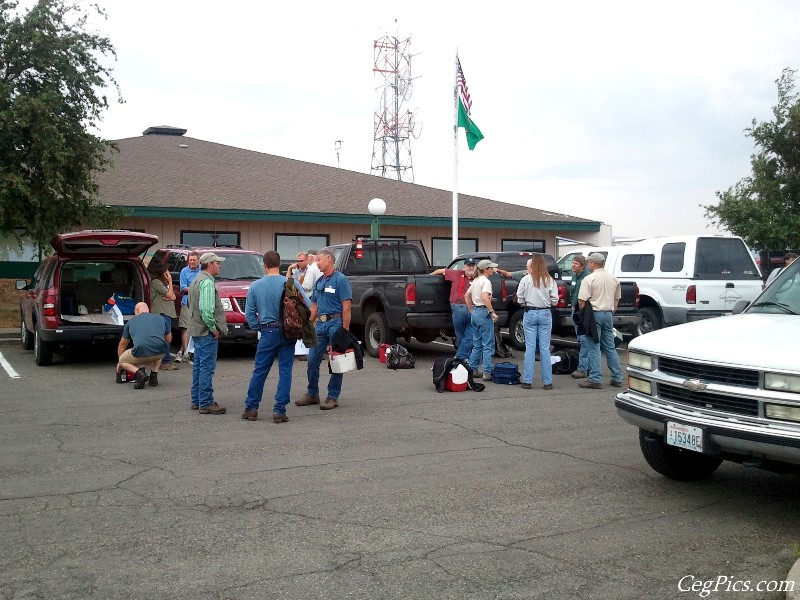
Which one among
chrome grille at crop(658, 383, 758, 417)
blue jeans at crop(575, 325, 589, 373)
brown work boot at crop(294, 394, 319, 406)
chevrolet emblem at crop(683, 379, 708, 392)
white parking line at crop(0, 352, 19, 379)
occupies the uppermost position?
chevrolet emblem at crop(683, 379, 708, 392)

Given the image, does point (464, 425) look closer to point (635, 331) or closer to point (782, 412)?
point (782, 412)

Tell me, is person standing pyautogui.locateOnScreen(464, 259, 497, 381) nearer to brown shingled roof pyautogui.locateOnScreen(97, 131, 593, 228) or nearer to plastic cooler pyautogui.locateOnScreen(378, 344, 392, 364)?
plastic cooler pyautogui.locateOnScreen(378, 344, 392, 364)

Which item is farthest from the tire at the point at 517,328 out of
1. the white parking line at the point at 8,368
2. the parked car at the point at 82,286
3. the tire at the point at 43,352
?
the white parking line at the point at 8,368

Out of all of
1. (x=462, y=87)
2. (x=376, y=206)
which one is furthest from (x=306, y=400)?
(x=462, y=87)

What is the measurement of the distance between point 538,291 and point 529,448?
12.4 feet

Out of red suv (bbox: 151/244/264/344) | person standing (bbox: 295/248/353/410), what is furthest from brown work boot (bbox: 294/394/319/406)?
red suv (bbox: 151/244/264/344)

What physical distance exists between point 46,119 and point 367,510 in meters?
14.2

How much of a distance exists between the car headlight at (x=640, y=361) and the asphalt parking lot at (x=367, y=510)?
0.95 meters

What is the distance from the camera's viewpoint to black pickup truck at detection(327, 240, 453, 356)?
46.1 ft

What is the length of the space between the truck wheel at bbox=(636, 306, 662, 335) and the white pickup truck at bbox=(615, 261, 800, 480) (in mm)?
9707

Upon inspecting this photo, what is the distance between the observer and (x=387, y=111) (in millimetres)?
49875

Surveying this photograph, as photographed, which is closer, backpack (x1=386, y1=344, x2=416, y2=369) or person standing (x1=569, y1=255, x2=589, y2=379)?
person standing (x1=569, y1=255, x2=589, y2=379)

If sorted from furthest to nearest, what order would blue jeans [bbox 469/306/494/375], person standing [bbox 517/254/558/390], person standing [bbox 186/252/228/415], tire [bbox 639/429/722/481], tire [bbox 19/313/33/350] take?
tire [bbox 19/313/33/350] < blue jeans [bbox 469/306/494/375] < person standing [bbox 517/254/558/390] < person standing [bbox 186/252/228/415] < tire [bbox 639/429/722/481]

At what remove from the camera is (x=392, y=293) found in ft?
47.2
